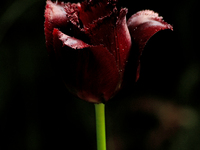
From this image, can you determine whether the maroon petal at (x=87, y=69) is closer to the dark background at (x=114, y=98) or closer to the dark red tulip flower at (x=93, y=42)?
the dark red tulip flower at (x=93, y=42)

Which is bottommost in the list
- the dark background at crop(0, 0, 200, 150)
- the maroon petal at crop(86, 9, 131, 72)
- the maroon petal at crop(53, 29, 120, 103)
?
the dark background at crop(0, 0, 200, 150)

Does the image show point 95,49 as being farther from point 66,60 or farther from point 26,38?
point 26,38

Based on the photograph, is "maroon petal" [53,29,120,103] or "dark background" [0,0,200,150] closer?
"maroon petal" [53,29,120,103]

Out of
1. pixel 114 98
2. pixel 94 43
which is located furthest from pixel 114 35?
pixel 114 98

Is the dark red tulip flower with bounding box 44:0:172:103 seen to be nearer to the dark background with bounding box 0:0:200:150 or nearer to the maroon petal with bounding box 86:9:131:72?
the maroon petal with bounding box 86:9:131:72

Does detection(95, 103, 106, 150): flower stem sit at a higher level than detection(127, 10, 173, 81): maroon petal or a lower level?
lower

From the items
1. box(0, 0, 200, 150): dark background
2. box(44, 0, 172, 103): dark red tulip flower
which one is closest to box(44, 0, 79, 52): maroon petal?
box(44, 0, 172, 103): dark red tulip flower
